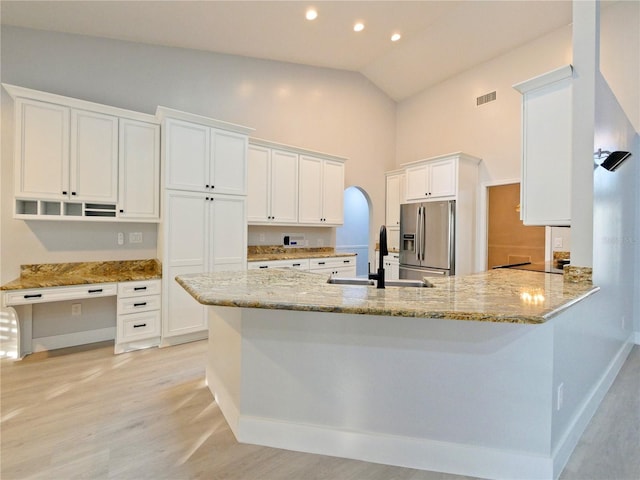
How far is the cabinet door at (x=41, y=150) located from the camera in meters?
2.90

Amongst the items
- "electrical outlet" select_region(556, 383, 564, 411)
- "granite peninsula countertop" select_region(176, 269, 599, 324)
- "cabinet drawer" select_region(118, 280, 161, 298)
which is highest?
"granite peninsula countertop" select_region(176, 269, 599, 324)

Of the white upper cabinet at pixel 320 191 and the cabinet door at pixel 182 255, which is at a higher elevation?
the white upper cabinet at pixel 320 191

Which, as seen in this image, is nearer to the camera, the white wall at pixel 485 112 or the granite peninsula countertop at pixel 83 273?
the granite peninsula countertop at pixel 83 273

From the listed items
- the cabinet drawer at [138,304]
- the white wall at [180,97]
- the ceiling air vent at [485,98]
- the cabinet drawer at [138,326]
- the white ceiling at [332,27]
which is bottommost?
the cabinet drawer at [138,326]

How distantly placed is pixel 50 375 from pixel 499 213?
6662 mm

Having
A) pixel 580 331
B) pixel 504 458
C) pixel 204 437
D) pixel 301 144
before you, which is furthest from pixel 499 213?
pixel 204 437

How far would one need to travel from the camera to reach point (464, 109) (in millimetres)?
5410

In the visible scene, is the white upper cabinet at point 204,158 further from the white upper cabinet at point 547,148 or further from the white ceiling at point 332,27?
the white upper cabinet at point 547,148

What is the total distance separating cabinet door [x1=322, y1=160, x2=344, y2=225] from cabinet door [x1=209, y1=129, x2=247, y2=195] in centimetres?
156

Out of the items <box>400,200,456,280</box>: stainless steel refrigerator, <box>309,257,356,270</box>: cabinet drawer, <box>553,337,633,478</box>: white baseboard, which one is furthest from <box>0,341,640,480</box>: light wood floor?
<box>400,200,456,280</box>: stainless steel refrigerator

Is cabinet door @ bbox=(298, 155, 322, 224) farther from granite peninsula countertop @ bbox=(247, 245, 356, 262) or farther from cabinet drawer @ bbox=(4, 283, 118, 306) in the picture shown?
cabinet drawer @ bbox=(4, 283, 118, 306)

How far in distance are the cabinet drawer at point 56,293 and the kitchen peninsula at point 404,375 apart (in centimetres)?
183

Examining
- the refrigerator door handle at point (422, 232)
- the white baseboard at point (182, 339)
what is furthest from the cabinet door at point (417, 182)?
the white baseboard at point (182, 339)

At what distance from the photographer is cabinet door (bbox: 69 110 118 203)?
10.3ft
